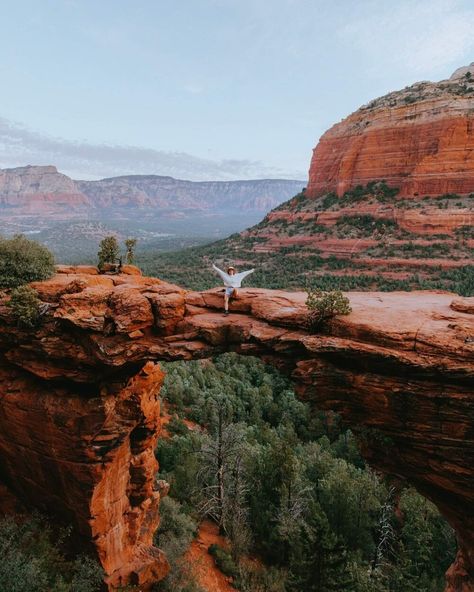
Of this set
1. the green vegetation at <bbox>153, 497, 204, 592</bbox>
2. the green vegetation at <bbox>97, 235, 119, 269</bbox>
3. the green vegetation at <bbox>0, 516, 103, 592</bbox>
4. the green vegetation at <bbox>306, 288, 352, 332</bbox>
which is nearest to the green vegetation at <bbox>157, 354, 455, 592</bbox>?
Result: the green vegetation at <bbox>153, 497, 204, 592</bbox>

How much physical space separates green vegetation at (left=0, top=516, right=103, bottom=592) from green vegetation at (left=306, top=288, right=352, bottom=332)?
34.8 feet

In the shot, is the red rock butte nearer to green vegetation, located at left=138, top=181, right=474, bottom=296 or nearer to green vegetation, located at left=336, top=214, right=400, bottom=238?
green vegetation, located at left=138, top=181, right=474, bottom=296

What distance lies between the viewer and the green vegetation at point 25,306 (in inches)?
434

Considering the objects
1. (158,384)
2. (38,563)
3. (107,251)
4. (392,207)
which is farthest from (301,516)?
(392,207)

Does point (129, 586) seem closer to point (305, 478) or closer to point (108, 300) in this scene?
point (108, 300)

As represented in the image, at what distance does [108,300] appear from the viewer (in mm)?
11039

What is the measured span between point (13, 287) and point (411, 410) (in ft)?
39.1

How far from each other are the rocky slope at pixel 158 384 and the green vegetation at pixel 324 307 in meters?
0.29

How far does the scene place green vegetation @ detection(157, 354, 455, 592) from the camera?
15.1 meters

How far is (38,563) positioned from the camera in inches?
446

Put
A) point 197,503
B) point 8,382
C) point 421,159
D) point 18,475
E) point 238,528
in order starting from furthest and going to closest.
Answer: point 421,159 → point 197,503 → point 238,528 → point 18,475 → point 8,382

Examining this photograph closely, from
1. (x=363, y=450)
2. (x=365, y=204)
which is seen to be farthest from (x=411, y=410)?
(x=365, y=204)

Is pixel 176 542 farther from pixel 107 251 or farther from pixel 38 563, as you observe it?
pixel 107 251

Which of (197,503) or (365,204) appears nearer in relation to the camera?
(197,503)
